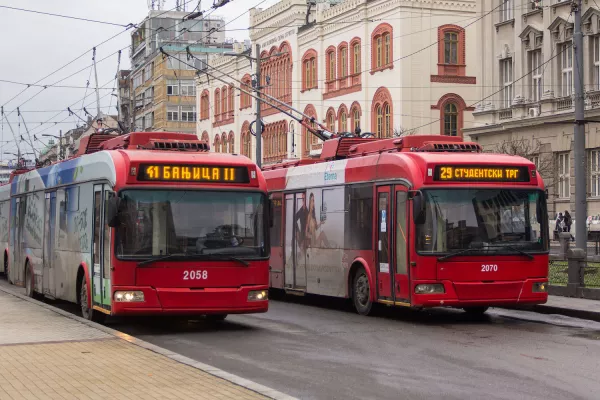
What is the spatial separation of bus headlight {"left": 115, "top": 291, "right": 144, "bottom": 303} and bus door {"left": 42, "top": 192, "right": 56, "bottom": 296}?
18.4ft

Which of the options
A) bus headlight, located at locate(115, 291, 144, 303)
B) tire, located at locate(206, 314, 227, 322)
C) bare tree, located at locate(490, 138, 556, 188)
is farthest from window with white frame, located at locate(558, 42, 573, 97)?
bus headlight, located at locate(115, 291, 144, 303)

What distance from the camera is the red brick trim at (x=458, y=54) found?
56688 mm

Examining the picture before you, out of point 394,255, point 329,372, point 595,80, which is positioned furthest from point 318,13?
point 329,372

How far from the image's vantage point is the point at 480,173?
1822cm

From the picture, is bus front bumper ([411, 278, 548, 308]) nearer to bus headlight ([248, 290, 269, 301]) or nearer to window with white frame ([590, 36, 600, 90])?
bus headlight ([248, 290, 269, 301])

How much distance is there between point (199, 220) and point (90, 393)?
659cm

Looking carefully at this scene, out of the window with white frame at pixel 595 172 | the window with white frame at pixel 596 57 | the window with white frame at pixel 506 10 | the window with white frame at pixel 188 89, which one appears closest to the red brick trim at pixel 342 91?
the window with white frame at pixel 506 10

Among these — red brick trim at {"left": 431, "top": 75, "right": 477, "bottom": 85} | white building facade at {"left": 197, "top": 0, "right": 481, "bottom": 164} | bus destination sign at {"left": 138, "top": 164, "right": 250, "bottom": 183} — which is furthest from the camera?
red brick trim at {"left": 431, "top": 75, "right": 477, "bottom": 85}

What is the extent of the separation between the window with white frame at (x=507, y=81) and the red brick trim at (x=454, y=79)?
7146 millimetres

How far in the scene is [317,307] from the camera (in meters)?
22.7

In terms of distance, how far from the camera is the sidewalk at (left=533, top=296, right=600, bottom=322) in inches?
756

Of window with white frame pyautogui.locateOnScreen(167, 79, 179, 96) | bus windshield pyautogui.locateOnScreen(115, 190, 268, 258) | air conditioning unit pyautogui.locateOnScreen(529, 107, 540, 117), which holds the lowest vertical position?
bus windshield pyautogui.locateOnScreen(115, 190, 268, 258)

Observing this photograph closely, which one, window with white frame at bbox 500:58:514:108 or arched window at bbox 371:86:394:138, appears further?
arched window at bbox 371:86:394:138

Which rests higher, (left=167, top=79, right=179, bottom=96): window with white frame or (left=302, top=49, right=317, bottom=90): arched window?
(left=167, top=79, right=179, bottom=96): window with white frame
